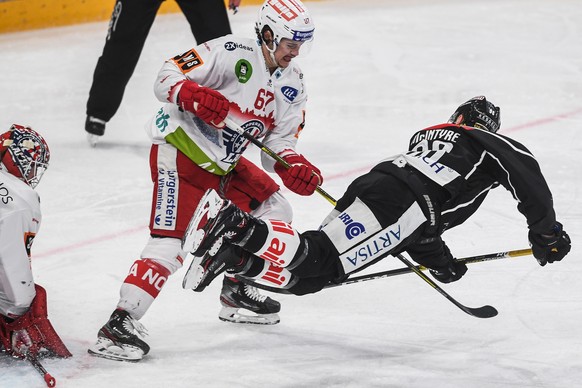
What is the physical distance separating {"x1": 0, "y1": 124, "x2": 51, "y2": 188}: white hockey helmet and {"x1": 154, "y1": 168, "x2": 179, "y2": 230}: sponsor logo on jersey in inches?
14.0

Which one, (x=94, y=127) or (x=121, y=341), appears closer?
(x=121, y=341)

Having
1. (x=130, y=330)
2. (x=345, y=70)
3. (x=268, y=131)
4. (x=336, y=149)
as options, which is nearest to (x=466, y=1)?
(x=345, y=70)

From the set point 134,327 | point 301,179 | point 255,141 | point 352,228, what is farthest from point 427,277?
point 134,327

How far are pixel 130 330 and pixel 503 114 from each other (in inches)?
132

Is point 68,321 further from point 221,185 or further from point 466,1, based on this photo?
point 466,1

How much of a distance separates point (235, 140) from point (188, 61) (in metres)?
0.28

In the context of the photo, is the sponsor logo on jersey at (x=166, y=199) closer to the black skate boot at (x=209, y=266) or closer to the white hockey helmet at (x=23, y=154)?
the black skate boot at (x=209, y=266)

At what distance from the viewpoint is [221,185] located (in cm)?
334

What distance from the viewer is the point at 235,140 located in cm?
329

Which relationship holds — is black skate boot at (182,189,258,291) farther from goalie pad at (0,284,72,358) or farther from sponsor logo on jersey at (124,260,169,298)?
goalie pad at (0,284,72,358)

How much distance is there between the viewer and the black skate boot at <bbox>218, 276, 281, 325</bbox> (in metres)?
3.37

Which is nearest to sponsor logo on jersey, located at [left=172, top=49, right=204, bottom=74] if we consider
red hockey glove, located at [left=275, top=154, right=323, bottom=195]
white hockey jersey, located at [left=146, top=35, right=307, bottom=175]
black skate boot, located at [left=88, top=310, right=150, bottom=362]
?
white hockey jersey, located at [left=146, top=35, right=307, bottom=175]

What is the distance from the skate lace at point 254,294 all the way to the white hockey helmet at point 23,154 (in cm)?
83

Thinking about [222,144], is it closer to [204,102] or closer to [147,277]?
[204,102]
